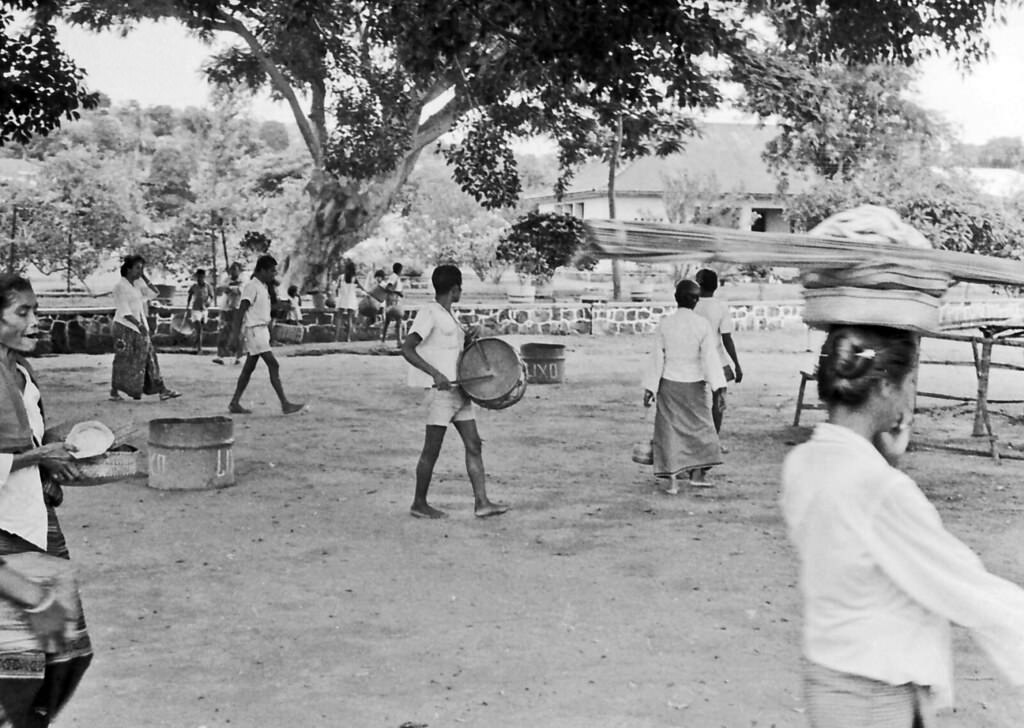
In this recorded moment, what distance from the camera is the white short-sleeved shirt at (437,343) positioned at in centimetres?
747

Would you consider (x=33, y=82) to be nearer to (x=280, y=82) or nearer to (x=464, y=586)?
(x=464, y=586)

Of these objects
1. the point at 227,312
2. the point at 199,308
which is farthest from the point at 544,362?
the point at 199,308

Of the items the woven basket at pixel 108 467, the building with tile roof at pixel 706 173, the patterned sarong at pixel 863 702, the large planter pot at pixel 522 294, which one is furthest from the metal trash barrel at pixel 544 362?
the building with tile roof at pixel 706 173

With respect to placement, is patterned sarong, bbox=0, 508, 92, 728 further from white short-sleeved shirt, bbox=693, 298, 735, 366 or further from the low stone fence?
the low stone fence

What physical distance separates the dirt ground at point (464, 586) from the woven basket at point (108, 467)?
0.97 metres

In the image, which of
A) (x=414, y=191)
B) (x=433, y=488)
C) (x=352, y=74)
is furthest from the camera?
(x=414, y=191)

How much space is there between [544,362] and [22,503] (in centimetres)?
1193

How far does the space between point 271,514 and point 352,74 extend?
12.8 m

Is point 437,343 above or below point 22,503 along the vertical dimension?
above

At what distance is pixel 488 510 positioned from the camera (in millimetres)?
7867

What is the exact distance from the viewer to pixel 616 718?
449 cm

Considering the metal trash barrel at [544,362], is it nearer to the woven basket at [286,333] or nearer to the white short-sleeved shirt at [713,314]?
the white short-sleeved shirt at [713,314]

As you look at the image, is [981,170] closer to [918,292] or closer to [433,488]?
[433,488]

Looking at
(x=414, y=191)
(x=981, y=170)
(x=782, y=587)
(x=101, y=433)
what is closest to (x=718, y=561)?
(x=782, y=587)
